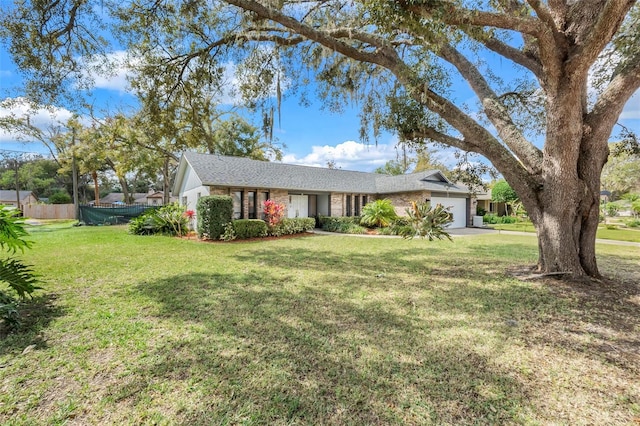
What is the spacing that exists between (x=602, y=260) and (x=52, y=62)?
15.5 m

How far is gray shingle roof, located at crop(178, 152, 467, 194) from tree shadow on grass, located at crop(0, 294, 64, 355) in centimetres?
947

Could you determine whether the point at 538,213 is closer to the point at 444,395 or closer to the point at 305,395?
the point at 444,395

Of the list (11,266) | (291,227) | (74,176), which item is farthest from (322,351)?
(74,176)

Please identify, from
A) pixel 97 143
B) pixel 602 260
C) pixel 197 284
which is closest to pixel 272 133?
pixel 197 284

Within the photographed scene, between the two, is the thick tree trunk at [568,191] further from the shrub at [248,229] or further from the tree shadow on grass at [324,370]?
the shrub at [248,229]

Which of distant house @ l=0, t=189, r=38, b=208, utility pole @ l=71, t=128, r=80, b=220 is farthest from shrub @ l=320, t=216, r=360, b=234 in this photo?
distant house @ l=0, t=189, r=38, b=208

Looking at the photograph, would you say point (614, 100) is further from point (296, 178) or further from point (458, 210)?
point (458, 210)

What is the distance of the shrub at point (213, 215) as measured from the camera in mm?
12180

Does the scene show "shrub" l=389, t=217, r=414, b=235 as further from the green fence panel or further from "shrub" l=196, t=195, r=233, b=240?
the green fence panel

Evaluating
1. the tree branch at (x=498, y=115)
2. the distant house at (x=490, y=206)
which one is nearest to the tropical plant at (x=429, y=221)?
the tree branch at (x=498, y=115)

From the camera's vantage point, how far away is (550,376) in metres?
2.65

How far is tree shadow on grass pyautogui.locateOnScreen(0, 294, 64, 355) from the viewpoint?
320 cm

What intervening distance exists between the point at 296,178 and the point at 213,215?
6.75 metres

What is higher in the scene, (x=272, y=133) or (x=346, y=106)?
(x=346, y=106)
